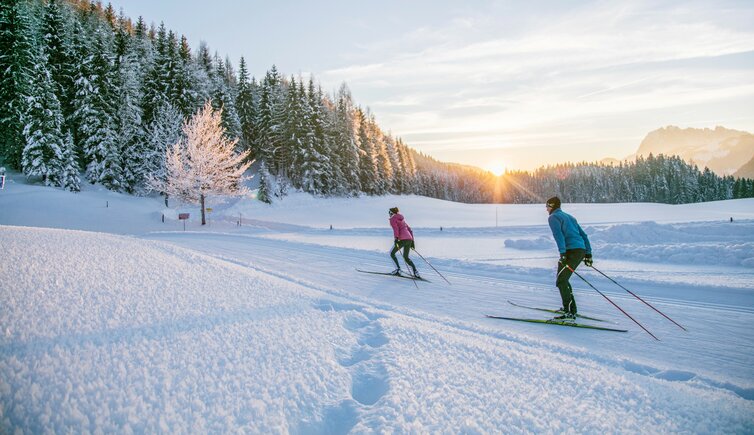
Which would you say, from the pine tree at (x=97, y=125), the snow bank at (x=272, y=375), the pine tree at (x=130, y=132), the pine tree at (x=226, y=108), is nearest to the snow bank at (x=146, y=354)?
the snow bank at (x=272, y=375)

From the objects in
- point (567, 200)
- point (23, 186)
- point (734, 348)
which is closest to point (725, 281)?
point (734, 348)

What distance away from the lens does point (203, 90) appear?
44.0 m

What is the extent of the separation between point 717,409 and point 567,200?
145 meters

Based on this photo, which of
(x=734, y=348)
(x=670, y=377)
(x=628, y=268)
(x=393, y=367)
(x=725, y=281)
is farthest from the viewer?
(x=628, y=268)

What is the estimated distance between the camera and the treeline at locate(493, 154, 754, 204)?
104644 mm

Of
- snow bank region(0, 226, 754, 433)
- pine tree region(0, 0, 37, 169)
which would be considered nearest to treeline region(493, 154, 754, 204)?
snow bank region(0, 226, 754, 433)

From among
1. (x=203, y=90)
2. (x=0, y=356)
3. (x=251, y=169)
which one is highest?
(x=203, y=90)

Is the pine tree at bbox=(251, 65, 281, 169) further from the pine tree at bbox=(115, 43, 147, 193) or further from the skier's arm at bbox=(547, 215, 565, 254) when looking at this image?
the skier's arm at bbox=(547, 215, 565, 254)

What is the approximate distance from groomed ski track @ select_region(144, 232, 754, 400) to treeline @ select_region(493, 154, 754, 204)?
123796 mm

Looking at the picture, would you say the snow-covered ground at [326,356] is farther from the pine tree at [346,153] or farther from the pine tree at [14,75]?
the pine tree at [346,153]

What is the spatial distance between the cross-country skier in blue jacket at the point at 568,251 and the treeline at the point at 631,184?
126 metres

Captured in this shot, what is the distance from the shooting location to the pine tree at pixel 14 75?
30984 mm

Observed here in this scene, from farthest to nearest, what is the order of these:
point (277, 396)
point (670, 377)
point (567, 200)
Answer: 1. point (567, 200)
2. point (670, 377)
3. point (277, 396)

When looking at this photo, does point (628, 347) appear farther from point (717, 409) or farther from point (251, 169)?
point (251, 169)
